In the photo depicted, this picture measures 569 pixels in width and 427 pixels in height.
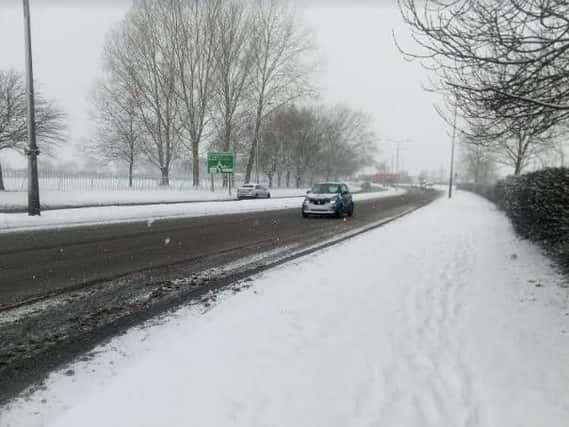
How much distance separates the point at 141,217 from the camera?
16.0 meters

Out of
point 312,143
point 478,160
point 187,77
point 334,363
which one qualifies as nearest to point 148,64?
point 187,77

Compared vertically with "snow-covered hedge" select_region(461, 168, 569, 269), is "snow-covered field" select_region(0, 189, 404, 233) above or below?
below

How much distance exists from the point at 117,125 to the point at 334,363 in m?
40.3

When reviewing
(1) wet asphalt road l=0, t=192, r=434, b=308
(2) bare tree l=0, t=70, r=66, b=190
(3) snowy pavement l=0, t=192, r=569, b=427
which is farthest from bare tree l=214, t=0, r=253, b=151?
(3) snowy pavement l=0, t=192, r=569, b=427

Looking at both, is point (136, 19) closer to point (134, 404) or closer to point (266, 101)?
point (266, 101)

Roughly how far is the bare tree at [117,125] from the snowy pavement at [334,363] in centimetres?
3373

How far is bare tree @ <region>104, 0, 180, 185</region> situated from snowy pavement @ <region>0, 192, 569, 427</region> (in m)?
33.2

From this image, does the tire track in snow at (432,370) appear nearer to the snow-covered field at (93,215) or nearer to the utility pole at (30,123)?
the snow-covered field at (93,215)

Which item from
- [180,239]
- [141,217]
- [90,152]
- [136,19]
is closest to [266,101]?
[136,19]

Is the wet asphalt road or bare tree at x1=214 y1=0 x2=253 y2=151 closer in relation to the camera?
the wet asphalt road

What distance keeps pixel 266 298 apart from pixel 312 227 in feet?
28.2

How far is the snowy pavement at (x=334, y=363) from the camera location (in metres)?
2.70

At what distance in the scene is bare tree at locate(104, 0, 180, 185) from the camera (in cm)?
3275

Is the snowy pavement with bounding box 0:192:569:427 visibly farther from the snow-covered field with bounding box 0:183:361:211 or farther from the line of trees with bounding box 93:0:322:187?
the line of trees with bounding box 93:0:322:187
